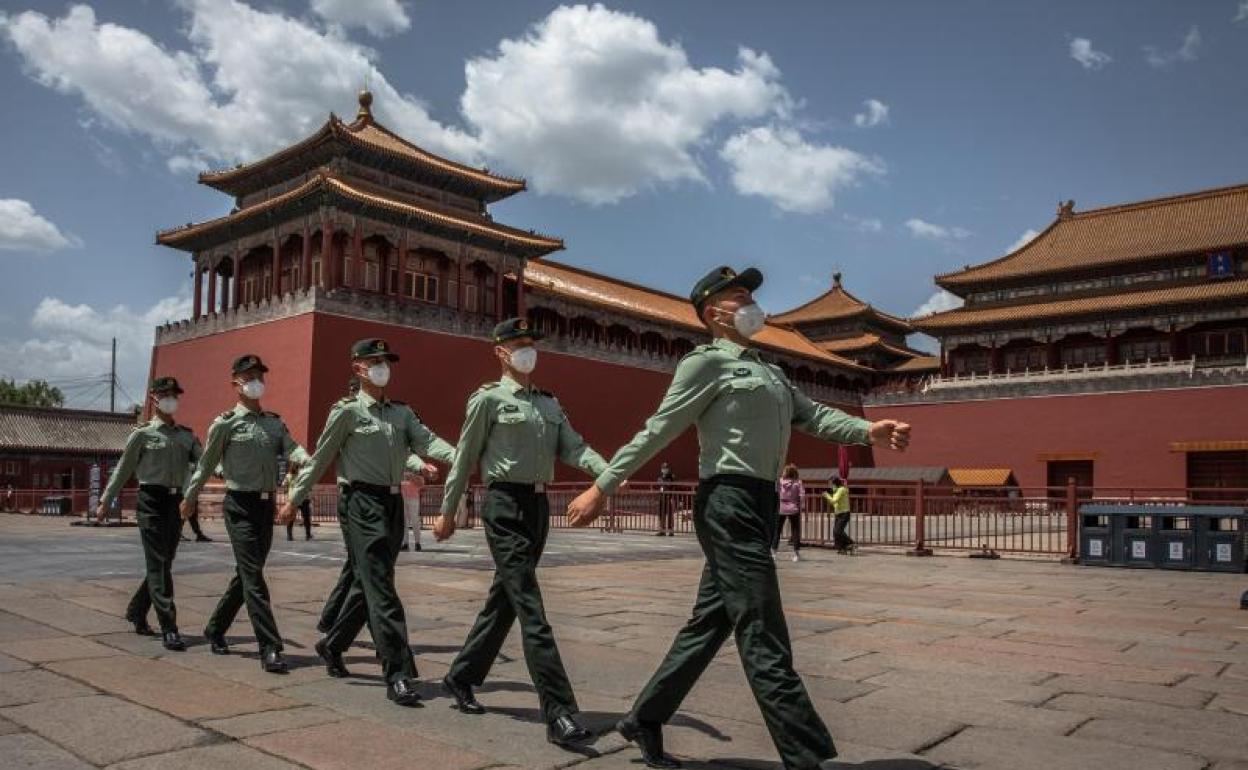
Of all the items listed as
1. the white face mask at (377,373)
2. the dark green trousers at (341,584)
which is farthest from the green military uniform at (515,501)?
the white face mask at (377,373)

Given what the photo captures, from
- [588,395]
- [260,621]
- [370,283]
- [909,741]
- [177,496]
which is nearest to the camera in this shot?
[909,741]

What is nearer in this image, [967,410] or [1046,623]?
[1046,623]

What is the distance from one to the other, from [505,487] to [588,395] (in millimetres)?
24186

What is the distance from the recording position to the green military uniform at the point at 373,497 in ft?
13.6

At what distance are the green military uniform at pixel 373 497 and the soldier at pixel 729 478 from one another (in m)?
1.27

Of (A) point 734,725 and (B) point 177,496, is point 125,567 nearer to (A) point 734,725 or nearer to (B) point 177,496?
(B) point 177,496

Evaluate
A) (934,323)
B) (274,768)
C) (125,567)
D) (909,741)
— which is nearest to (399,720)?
(274,768)

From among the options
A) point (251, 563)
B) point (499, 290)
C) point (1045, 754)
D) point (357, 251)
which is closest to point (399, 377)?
point (357, 251)

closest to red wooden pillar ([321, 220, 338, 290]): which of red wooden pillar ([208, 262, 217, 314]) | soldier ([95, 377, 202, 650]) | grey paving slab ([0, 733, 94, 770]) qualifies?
red wooden pillar ([208, 262, 217, 314])

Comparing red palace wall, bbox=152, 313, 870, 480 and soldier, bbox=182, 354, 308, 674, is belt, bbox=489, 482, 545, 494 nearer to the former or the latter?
soldier, bbox=182, 354, 308, 674

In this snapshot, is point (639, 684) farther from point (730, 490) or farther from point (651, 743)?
point (730, 490)

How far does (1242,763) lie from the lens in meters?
3.27

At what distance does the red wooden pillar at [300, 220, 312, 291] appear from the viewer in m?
22.8

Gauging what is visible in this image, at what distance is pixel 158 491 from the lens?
220 inches
